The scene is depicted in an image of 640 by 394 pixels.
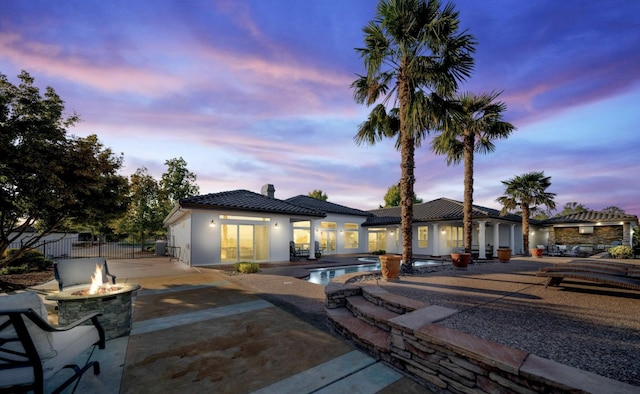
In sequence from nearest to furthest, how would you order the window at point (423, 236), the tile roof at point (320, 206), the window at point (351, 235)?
the window at point (423, 236) → the tile roof at point (320, 206) → the window at point (351, 235)

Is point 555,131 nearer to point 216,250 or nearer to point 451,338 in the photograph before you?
point 451,338

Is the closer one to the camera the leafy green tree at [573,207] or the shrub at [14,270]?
the shrub at [14,270]

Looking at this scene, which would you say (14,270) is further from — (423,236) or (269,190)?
(423,236)

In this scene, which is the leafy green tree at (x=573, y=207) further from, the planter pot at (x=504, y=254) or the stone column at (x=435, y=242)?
the planter pot at (x=504, y=254)

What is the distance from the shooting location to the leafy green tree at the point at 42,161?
6.73 metres

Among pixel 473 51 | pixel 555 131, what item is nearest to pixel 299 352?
pixel 473 51

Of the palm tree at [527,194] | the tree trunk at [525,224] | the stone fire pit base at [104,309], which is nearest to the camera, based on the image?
the stone fire pit base at [104,309]

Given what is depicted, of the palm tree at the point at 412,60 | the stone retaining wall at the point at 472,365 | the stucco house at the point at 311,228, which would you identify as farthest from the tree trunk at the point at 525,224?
the stone retaining wall at the point at 472,365

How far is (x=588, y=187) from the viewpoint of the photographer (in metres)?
23.5

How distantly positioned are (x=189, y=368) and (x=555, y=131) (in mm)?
14165

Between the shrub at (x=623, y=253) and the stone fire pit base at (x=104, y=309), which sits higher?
the stone fire pit base at (x=104, y=309)

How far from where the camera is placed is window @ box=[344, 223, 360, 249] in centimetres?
2339

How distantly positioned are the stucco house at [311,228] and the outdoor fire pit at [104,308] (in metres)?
8.88

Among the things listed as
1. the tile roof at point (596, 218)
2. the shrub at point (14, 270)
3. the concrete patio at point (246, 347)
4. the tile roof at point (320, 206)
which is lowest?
the shrub at point (14, 270)
